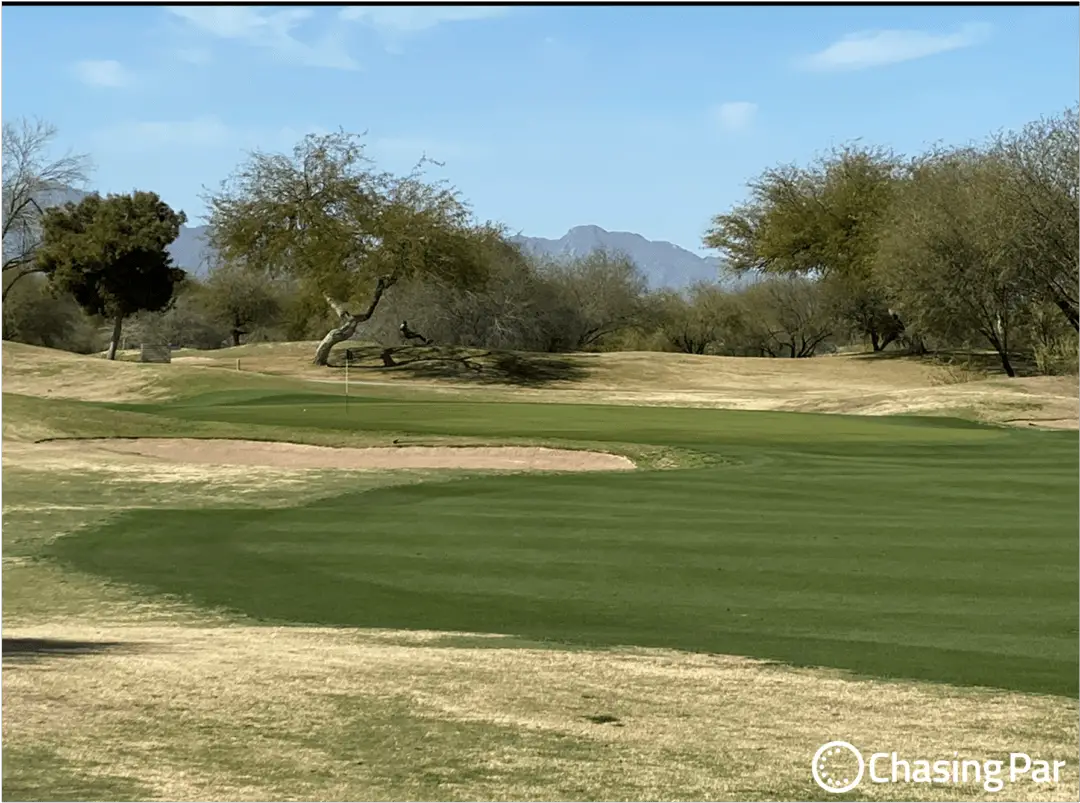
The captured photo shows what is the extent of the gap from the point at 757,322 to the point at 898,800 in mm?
61702

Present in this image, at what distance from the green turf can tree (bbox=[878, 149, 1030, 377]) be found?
22.8 meters

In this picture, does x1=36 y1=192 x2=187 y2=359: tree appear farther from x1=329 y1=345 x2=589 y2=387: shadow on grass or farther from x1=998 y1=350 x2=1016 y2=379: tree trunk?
x1=998 y1=350 x2=1016 y2=379: tree trunk

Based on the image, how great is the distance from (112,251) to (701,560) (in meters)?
37.1

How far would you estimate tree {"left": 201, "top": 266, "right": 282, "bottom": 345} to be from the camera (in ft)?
216

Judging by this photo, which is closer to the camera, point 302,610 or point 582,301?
point 302,610

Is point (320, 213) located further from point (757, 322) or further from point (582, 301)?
point (757, 322)

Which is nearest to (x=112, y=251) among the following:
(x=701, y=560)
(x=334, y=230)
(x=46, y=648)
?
(x=334, y=230)

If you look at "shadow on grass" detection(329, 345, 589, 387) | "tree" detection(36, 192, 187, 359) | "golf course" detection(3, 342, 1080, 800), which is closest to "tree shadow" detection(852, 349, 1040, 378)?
"shadow on grass" detection(329, 345, 589, 387)

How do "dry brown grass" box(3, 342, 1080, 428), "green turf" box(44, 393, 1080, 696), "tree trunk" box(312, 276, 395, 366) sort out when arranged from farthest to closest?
"tree trunk" box(312, 276, 395, 366)
"dry brown grass" box(3, 342, 1080, 428)
"green turf" box(44, 393, 1080, 696)

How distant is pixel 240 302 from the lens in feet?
222

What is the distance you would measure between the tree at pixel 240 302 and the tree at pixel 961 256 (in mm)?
35304

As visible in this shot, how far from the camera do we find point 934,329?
152 feet

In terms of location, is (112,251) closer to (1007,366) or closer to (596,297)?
(596,297)

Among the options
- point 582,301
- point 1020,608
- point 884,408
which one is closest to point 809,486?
point 1020,608
